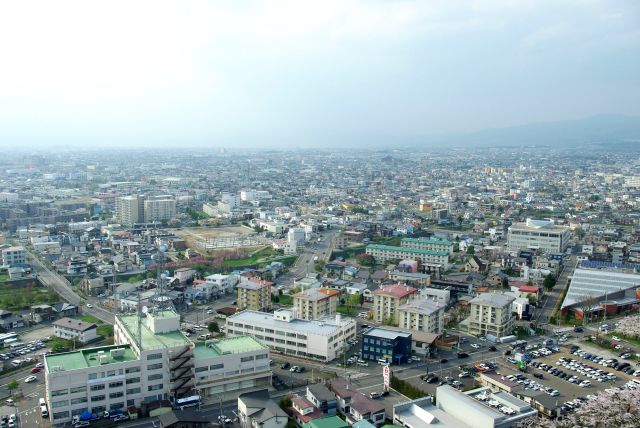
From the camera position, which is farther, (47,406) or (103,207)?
(103,207)

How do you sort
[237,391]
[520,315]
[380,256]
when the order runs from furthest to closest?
[380,256] < [520,315] < [237,391]

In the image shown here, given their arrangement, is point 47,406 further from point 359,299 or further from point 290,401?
point 359,299

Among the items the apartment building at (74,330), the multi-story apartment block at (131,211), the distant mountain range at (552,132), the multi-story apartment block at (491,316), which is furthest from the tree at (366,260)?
the distant mountain range at (552,132)

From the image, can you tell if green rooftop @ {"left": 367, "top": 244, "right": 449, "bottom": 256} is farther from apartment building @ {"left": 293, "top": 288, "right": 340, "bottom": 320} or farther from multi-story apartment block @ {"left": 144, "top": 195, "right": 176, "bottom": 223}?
multi-story apartment block @ {"left": 144, "top": 195, "right": 176, "bottom": 223}

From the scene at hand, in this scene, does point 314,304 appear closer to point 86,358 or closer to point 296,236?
point 86,358

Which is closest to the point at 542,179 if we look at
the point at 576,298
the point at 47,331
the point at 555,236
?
the point at 555,236

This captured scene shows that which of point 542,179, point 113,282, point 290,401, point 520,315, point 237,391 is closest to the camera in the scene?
point 290,401

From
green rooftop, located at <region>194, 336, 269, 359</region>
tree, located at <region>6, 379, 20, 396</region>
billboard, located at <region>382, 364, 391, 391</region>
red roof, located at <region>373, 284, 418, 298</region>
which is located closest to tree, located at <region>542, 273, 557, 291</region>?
red roof, located at <region>373, 284, 418, 298</region>
